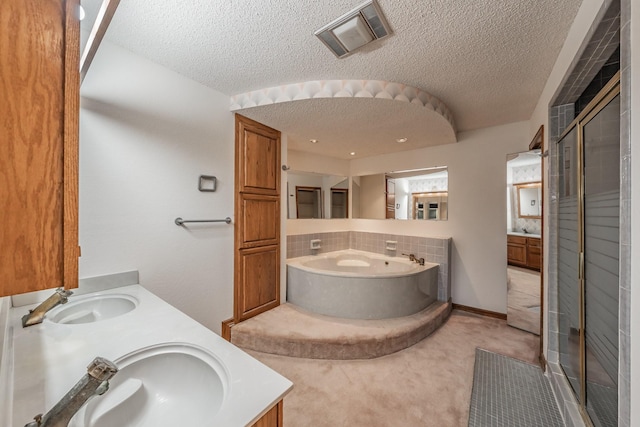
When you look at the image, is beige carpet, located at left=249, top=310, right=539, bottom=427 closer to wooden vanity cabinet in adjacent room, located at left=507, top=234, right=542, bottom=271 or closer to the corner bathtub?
the corner bathtub

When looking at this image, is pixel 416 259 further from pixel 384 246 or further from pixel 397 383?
pixel 397 383

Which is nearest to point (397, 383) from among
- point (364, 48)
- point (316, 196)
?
point (364, 48)

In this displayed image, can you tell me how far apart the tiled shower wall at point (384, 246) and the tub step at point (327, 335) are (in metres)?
0.79

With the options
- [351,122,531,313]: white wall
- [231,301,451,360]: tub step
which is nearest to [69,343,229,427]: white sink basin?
[231,301,451,360]: tub step

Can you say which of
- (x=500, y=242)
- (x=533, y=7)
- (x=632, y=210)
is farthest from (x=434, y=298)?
(x=533, y=7)

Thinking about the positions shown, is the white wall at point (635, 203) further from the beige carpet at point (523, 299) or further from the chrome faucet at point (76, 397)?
the beige carpet at point (523, 299)

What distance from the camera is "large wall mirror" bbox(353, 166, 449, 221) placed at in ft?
11.0

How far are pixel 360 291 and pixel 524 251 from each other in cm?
175

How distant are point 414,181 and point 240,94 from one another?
2.55 metres

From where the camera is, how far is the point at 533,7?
49.8 inches

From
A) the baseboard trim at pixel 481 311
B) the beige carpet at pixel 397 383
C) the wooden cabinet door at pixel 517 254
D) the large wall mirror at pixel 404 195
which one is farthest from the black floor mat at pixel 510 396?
the large wall mirror at pixel 404 195

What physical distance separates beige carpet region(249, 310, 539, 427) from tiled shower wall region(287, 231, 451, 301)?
0.79m

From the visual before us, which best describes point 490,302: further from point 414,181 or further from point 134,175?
point 134,175

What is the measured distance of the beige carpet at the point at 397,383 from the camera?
5.07 ft
